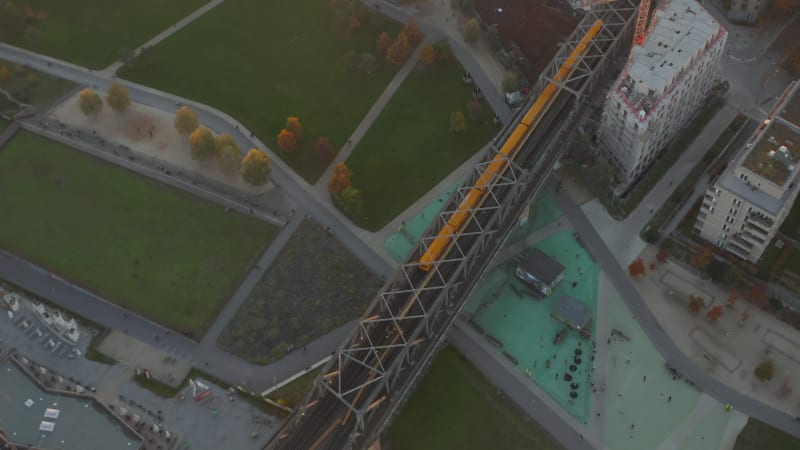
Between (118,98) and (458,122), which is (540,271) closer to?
(458,122)

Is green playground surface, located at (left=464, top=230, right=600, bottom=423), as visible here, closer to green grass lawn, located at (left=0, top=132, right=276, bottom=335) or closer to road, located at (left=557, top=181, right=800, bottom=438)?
road, located at (left=557, top=181, right=800, bottom=438)

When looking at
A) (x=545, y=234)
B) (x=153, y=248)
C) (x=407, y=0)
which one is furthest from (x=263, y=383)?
(x=407, y=0)

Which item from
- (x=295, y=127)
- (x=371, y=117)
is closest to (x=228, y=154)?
(x=295, y=127)

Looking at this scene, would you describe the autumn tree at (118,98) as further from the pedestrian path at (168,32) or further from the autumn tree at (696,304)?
the autumn tree at (696,304)

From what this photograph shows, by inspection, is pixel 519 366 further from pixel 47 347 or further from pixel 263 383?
pixel 47 347

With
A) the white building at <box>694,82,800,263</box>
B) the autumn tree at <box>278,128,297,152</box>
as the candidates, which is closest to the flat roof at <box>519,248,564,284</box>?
the white building at <box>694,82,800,263</box>

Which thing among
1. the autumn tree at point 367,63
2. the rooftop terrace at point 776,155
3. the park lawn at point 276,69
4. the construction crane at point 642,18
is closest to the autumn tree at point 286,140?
the park lawn at point 276,69

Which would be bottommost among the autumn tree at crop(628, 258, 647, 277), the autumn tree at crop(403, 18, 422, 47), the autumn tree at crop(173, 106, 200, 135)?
the autumn tree at crop(173, 106, 200, 135)

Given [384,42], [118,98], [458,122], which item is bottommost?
[118,98]
